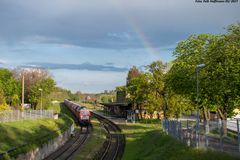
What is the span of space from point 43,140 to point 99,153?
23.3 feet

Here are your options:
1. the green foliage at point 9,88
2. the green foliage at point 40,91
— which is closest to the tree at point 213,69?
the green foliage at point 40,91

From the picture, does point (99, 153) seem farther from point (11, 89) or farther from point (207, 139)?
point (11, 89)

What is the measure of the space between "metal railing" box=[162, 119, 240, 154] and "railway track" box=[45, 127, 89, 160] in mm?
14675

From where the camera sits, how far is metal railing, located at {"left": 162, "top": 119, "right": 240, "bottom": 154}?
2130 cm

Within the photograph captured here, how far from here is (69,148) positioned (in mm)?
43938

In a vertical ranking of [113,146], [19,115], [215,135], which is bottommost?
[113,146]

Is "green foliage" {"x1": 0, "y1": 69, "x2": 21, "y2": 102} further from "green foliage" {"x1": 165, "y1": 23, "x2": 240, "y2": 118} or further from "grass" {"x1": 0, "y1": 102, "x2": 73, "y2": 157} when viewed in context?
"green foliage" {"x1": 165, "y1": 23, "x2": 240, "y2": 118}

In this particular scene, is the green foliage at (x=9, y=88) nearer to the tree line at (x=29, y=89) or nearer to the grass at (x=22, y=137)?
the tree line at (x=29, y=89)

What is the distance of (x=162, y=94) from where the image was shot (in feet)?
235

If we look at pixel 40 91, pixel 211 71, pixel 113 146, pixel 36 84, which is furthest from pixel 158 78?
pixel 36 84

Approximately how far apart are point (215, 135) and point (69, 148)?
982 inches

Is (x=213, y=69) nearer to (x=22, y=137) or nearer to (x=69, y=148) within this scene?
(x=69, y=148)

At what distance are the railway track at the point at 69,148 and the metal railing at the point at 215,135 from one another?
48.1 feet

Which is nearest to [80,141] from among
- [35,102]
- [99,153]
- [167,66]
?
[99,153]
